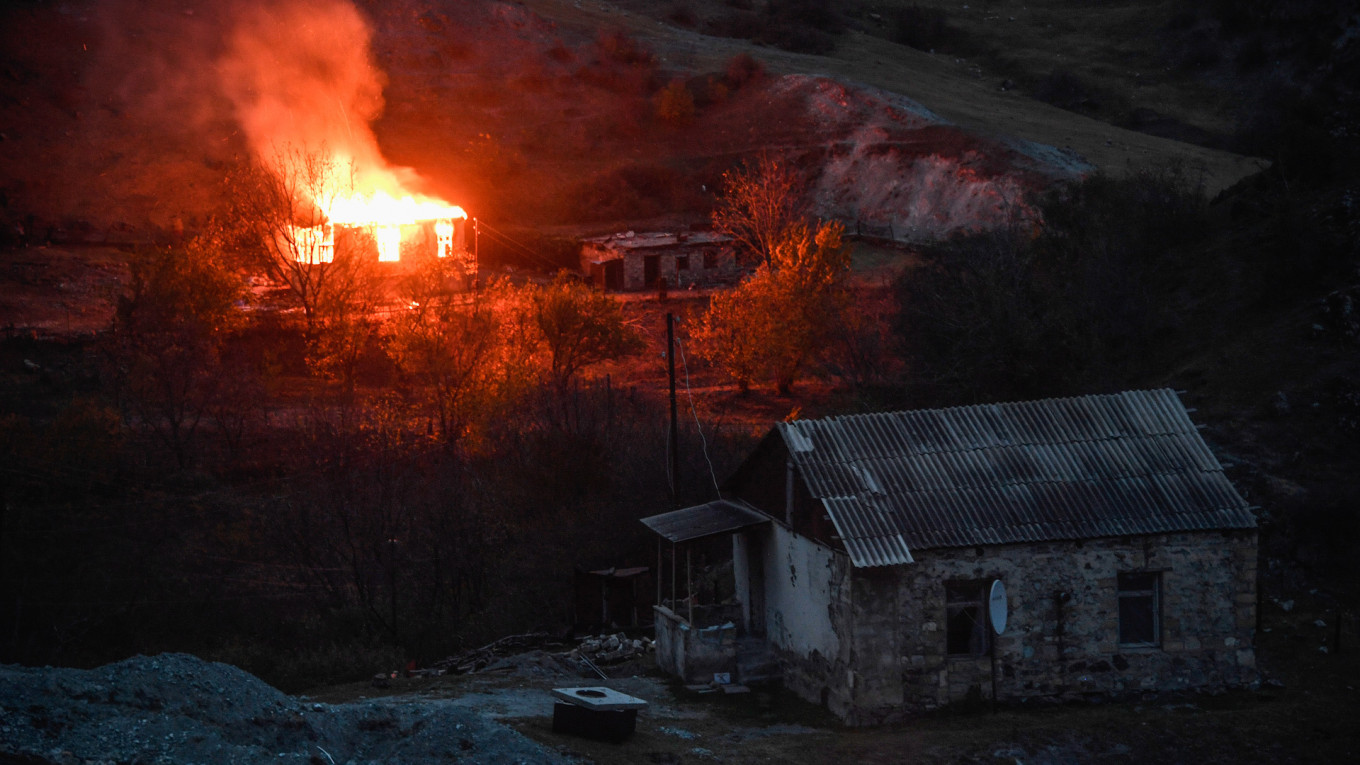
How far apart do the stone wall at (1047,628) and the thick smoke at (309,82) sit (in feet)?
177

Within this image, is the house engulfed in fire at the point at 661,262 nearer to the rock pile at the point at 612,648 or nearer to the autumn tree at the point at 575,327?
the autumn tree at the point at 575,327

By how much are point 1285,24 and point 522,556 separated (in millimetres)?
76206

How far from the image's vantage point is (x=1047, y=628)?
16828mm

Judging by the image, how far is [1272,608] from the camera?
2081 cm

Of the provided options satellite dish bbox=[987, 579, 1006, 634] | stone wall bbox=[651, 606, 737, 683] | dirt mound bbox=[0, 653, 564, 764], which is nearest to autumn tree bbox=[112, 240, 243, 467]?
stone wall bbox=[651, 606, 737, 683]

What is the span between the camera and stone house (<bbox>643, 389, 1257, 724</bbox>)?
1644cm

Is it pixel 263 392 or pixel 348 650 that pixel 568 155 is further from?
pixel 348 650

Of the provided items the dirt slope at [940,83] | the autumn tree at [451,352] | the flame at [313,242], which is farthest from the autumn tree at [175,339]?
the dirt slope at [940,83]

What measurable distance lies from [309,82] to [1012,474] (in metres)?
68.1

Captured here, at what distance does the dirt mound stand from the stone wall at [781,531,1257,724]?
4.87 metres

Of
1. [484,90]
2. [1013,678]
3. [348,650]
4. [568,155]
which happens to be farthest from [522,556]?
[484,90]

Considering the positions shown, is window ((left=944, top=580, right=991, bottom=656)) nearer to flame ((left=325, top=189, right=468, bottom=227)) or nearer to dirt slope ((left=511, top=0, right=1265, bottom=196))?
dirt slope ((left=511, top=0, right=1265, bottom=196))

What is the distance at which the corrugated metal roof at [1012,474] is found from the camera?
55.1ft

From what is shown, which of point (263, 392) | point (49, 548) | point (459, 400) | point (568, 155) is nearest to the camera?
point (49, 548)
